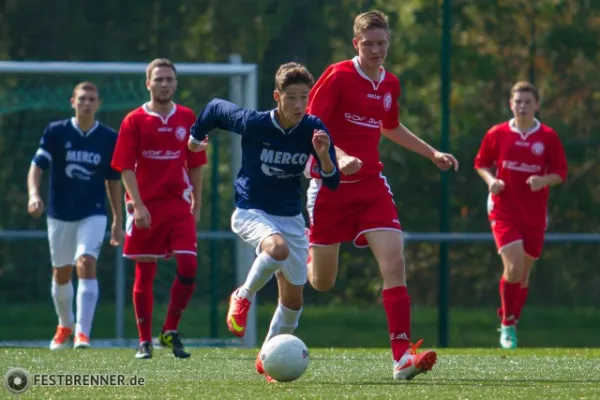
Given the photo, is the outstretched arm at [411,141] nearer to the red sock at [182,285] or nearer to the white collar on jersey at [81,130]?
the red sock at [182,285]

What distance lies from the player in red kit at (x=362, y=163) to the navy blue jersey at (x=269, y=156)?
0.17 m

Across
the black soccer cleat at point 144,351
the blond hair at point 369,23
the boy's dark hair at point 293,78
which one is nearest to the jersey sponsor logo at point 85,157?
the black soccer cleat at point 144,351

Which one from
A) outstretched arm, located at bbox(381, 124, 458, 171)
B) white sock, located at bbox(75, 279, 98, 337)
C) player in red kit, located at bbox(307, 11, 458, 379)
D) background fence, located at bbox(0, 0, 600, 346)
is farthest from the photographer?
background fence, located at bbox(0, 0, 600, 346)

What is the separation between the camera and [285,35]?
1334cm

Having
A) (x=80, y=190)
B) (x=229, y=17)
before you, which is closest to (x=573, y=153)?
(x=229, y=17)

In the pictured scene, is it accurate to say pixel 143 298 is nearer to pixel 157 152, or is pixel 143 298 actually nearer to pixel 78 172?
pixel 157 152

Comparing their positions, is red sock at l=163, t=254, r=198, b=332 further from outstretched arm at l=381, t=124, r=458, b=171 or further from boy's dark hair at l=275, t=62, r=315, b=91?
boy's dark hair at l=275, t=62, r=315, b=91

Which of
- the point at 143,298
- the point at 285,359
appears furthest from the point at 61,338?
the point at 285,359

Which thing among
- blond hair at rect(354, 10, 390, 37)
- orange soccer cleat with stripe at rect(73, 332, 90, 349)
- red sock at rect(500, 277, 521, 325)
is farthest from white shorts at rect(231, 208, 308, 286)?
red sock at rect(500, 277, 521, 325)

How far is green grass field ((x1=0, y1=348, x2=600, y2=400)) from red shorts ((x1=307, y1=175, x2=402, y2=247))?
740mm

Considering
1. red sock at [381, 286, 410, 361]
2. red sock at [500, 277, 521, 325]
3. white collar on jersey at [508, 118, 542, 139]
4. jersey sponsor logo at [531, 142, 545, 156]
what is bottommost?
red sock at [500, 277, 521, 325]

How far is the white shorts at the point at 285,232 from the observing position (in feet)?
23.6

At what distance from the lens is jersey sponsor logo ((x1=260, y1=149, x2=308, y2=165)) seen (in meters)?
7.21

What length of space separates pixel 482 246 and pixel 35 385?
7.03 m
